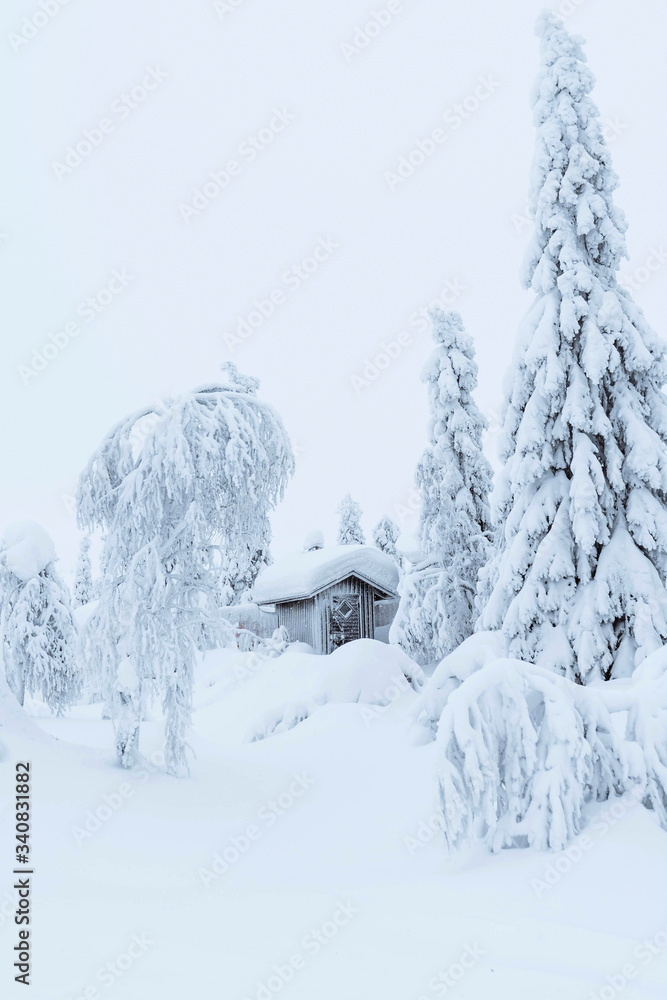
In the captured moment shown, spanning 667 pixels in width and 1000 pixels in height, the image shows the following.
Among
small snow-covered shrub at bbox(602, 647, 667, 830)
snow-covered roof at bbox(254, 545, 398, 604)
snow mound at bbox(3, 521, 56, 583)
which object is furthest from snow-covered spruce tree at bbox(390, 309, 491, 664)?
small snow-covered shrub at bbox(602, 647, 667, 830)

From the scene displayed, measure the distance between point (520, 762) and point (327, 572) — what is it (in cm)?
2095

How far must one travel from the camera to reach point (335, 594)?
90.6 feet

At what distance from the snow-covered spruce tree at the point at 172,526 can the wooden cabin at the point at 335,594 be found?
17020 millimetres

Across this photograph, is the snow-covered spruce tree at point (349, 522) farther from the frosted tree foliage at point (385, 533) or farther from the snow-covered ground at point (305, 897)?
the snow-covered ground at point (305, 897)

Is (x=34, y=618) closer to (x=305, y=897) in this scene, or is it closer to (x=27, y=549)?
(x=27, y=549)

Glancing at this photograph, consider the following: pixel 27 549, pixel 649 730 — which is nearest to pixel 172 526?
pixel 649 730

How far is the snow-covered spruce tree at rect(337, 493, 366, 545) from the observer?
46875 millimetres

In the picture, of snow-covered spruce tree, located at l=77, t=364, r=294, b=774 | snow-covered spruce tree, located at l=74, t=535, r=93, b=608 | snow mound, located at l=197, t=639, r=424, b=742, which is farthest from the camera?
snow-covered spruce tree, located at l=74, t=535, r=93, b=608

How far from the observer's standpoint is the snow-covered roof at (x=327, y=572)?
2681 cm

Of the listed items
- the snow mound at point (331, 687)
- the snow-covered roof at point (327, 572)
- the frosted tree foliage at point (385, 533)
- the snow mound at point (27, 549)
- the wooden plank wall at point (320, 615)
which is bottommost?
the snow mound at point (331, 687)

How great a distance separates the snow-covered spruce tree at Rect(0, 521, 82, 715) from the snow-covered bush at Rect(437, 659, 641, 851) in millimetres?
13674

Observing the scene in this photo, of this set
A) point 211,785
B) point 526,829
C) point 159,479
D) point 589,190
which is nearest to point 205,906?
point 526,829

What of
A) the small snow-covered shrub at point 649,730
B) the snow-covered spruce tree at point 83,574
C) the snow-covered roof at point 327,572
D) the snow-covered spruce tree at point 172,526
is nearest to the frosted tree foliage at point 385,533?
the snow-covered roof at point 327,572

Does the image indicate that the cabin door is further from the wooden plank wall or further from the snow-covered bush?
the snow-covered bush
